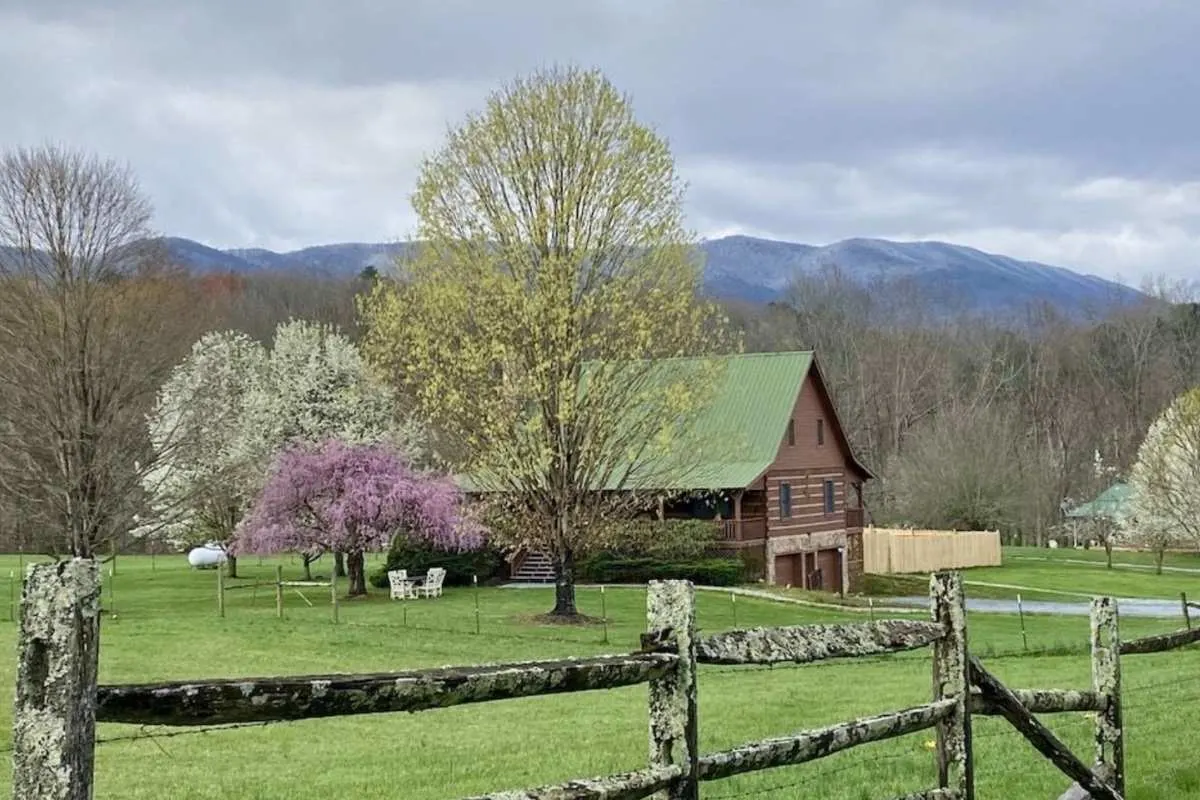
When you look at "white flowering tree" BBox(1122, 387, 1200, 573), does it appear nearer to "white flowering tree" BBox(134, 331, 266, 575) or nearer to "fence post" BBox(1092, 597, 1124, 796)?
"white flowering tree" BBox(134, 331, 266, 575)

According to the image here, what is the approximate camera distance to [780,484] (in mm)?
46875

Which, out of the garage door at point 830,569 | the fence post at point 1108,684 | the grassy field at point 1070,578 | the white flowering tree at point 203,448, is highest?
the white flowering tree at point 203,448

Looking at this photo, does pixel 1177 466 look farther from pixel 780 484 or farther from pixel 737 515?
pixel 737 515

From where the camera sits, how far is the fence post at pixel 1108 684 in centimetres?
824

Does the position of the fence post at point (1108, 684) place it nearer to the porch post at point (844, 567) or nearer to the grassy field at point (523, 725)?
the grassy field at point (523, 725)

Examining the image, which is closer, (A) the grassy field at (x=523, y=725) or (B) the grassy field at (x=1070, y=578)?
(A) the grassy field at (x=523, y=725)

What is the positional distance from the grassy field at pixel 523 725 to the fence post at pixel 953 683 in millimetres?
1963

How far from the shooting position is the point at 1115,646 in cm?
841

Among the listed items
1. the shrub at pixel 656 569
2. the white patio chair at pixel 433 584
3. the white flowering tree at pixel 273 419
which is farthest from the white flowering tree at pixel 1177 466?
the white flowering tree at pixel 273 419

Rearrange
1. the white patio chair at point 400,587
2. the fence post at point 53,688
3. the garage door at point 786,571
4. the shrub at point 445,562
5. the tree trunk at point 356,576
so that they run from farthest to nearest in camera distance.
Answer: the garage door at point 786,571 < the shrub at point 445,562 < the tree trunk at point 356,576 < the white patio chair at point 400,587 < the fence post at point 53,688

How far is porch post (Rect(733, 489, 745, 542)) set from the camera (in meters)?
44.3

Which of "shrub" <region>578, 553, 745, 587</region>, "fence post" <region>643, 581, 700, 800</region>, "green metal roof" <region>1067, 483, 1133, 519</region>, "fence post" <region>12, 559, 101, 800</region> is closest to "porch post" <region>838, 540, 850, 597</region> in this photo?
"shrub" <region>578, 553, 745, 587</region>

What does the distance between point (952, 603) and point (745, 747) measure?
1803mm

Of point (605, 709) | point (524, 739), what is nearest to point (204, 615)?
point (605, 709)
